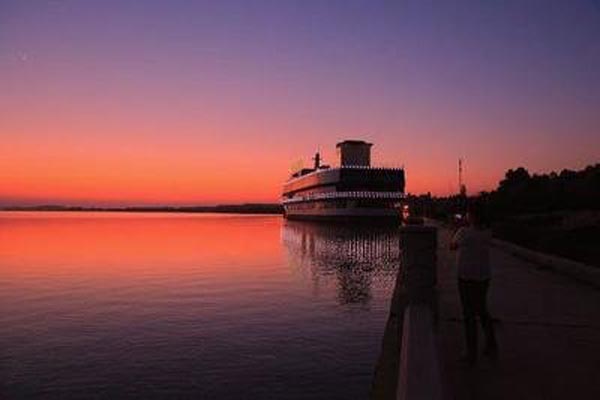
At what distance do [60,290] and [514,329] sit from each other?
20296mm

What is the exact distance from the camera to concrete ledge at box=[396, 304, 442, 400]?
5130 millimetres

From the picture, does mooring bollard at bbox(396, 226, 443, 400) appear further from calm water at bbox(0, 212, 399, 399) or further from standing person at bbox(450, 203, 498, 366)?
calm water at bbox(0, 212, 399, 399)

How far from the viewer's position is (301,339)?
15.2 metres

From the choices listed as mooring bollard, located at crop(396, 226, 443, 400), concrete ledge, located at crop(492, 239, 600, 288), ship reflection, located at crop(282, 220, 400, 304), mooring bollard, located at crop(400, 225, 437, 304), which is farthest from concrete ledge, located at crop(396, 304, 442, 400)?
ship reflection, located at crop(282, 220, 400, 304)

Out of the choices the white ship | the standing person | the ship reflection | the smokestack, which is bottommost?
the ship reflection

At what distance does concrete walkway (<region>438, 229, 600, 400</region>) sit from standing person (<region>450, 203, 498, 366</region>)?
342mm

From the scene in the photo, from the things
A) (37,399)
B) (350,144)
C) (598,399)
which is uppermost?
(350,144)

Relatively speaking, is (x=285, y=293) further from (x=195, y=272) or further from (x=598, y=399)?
(x=598, y=399)

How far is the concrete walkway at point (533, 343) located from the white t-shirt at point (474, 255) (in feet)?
3.69

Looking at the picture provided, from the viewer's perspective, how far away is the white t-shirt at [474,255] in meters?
8.01

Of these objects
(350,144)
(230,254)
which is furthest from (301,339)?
(350,144)

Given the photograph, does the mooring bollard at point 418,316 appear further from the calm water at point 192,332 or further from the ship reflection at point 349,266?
the ship reflection at point 349,266

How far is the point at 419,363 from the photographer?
5.93 metres

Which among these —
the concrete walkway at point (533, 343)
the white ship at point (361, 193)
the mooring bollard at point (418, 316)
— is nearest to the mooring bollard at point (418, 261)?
the mooring bollard at point (418, 316)
